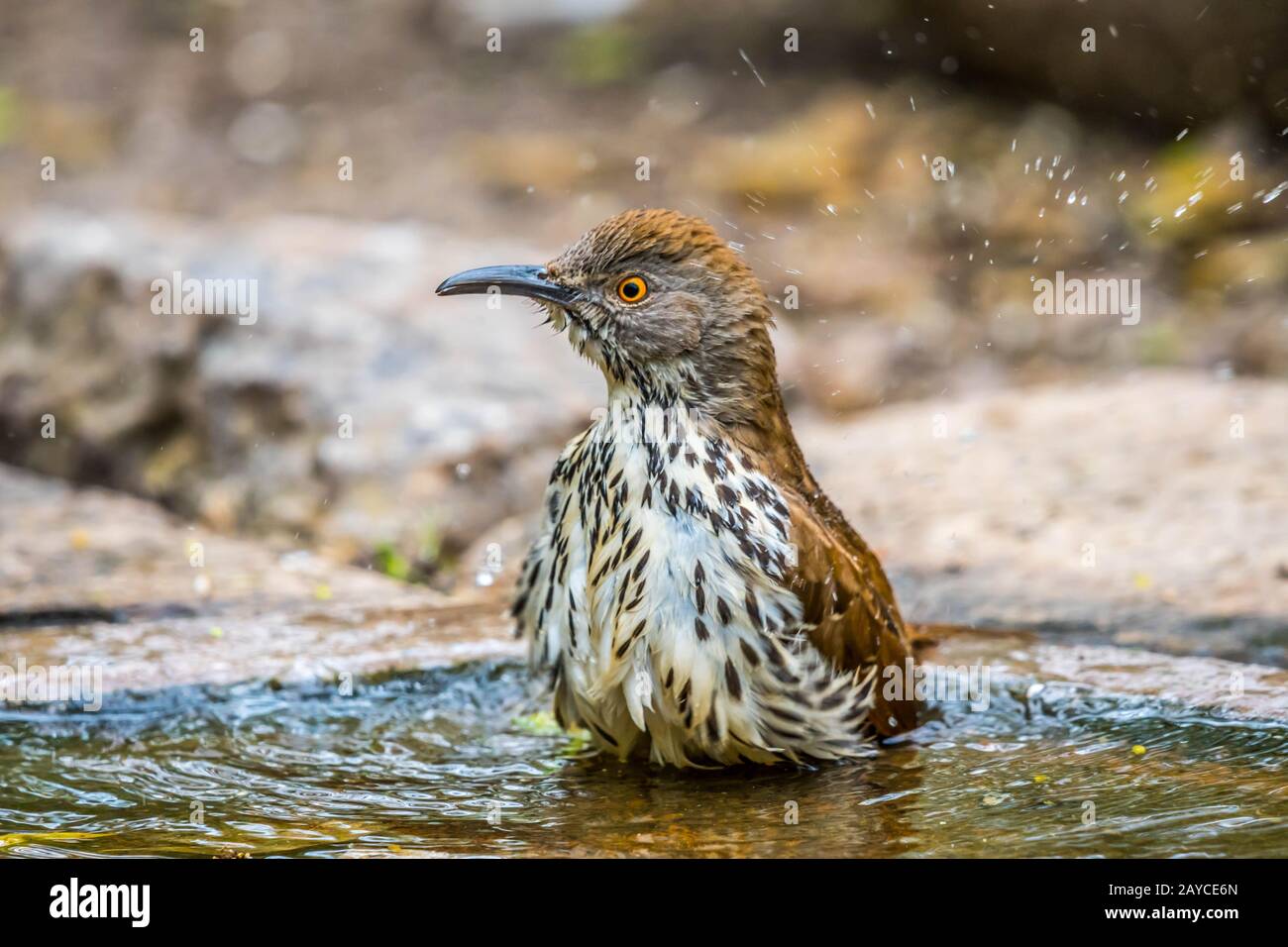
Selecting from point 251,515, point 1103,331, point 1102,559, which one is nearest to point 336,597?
point 251,515

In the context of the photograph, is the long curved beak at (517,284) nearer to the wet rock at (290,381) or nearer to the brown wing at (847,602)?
the brown wing at (847,602)

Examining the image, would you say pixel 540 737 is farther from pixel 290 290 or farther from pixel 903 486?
pixel 290 290

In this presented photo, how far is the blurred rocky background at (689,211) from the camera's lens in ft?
21.6

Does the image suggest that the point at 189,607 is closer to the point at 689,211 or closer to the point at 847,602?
the point at 847,602

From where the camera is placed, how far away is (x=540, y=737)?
4875mm

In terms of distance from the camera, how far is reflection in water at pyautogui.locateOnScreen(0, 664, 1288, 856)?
12.3 feet

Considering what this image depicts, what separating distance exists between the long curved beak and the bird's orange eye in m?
0.14

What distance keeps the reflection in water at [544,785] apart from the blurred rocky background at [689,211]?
3.24 feet

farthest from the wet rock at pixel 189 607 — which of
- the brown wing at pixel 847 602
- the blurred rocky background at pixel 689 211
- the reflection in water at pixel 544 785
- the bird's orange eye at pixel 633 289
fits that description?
the bird's orange eye at pixel 633 289

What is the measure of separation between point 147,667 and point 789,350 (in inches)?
168

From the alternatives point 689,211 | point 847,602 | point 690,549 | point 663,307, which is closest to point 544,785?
point 690,549

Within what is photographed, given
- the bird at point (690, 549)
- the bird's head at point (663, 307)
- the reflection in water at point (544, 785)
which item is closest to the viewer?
the reflection in water at point (544, 785)

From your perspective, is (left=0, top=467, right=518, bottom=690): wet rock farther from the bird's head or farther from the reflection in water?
the bird's head

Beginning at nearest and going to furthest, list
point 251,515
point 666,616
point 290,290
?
1. point 666,616
2. point 251,515
3. point 290,290
